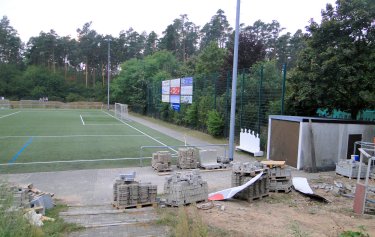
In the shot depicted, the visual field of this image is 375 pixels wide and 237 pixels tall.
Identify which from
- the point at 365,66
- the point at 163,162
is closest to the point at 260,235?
the point at 163,162

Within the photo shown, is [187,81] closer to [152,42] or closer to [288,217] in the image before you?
[288,217]

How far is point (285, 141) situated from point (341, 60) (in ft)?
13.8

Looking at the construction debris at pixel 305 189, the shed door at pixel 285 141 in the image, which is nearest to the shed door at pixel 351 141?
the shed door at pixel 285 141

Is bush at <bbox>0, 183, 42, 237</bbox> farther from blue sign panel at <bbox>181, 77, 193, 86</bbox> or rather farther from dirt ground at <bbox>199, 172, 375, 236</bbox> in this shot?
blue sign panel at <bbox>181, 77, 193, 86</bbox>

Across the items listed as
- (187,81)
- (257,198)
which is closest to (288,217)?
(257,198)

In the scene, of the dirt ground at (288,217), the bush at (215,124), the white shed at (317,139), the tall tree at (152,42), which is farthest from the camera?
the tall tree at (152,42)

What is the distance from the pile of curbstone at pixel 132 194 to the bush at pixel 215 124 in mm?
13732

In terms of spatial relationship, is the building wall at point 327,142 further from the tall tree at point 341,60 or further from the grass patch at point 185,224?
the grass patch at point 185,224

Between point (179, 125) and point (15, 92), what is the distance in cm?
6378

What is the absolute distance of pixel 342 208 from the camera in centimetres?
884

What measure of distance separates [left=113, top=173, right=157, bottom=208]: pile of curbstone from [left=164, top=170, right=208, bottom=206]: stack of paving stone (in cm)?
44

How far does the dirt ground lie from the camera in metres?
6.95

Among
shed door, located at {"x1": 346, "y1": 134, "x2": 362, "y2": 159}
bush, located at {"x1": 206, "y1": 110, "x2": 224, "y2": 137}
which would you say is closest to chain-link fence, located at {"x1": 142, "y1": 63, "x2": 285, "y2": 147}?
bush, located at {"x1": 206, "y1": 110, "x2": 224, "y2": 137}

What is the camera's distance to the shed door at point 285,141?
46.0 ft
